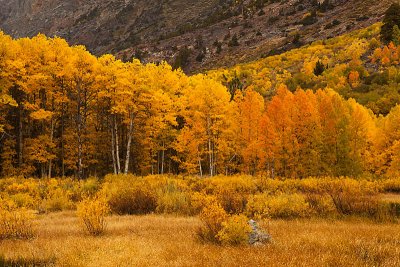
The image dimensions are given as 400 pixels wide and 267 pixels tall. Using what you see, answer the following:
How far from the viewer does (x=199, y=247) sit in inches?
359

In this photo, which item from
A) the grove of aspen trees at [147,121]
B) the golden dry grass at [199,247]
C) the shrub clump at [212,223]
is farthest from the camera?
the grove of aspen trees at [147,121]

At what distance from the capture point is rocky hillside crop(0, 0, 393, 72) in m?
95.4

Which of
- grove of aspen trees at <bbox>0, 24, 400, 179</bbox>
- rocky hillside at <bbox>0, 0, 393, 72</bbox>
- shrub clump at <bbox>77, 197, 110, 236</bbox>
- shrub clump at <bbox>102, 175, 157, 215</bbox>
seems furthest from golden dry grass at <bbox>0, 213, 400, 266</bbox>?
rocky hillside at <bbox>0, 0, 393, 72</bbox>

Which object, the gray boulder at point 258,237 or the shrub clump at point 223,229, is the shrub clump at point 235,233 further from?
the gray boulder at point 258,237

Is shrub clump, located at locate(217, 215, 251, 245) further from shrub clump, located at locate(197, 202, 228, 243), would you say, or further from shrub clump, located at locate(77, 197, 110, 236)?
shrub clump, located at locate(77, 197, 110, 236)

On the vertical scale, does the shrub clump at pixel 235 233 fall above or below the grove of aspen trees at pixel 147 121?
below

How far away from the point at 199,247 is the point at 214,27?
411ft

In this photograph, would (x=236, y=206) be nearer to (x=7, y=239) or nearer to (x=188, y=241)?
(x=188, y=241)

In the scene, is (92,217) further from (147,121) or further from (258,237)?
(147,121)

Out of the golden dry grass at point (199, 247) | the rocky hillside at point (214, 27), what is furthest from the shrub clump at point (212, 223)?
the rocky hillside at point (214, 27)

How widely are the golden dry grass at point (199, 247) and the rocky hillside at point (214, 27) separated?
82061 millimetres

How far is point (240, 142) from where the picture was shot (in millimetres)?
33625

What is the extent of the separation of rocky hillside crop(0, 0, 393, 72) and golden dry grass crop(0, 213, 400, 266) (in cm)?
8206

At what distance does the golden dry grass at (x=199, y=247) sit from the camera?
768 centimetres
